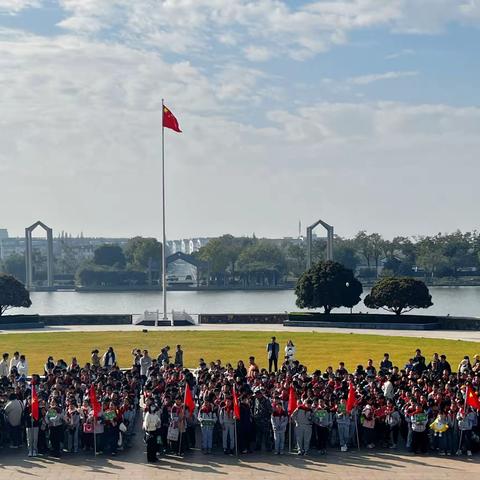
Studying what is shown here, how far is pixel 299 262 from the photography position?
171 m

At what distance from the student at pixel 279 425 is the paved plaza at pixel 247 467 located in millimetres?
323

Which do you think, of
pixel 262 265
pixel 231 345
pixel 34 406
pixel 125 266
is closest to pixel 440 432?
pixel 34 406

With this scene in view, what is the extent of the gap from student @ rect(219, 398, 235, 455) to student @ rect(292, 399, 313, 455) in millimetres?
1464

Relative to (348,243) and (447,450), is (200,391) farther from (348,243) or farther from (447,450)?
(348,243)

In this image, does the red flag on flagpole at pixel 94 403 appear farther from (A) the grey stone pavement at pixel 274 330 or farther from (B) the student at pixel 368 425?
(A) the grey stone pavement at pixel 274 330

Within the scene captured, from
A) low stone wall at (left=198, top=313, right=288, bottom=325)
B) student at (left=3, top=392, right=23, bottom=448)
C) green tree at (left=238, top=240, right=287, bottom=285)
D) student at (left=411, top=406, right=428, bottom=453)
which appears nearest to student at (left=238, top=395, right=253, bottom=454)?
student at (left=411, top=406, right=428, bottom=453)

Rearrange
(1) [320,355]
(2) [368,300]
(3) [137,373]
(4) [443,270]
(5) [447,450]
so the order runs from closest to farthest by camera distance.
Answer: (5) [447,450], (3) [137,373], (1) [320,355], (2) [368,300], (4) [443,270]

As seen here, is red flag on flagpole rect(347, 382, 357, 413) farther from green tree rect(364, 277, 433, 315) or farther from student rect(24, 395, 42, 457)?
green tree rect(364, 277, 433, 315)

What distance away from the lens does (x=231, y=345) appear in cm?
4462

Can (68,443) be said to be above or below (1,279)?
below

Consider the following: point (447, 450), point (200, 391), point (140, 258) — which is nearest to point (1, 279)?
point (200, 391)

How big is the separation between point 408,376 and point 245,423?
20.0 feet

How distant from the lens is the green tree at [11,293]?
2267 inches

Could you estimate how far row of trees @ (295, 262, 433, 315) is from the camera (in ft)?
181
